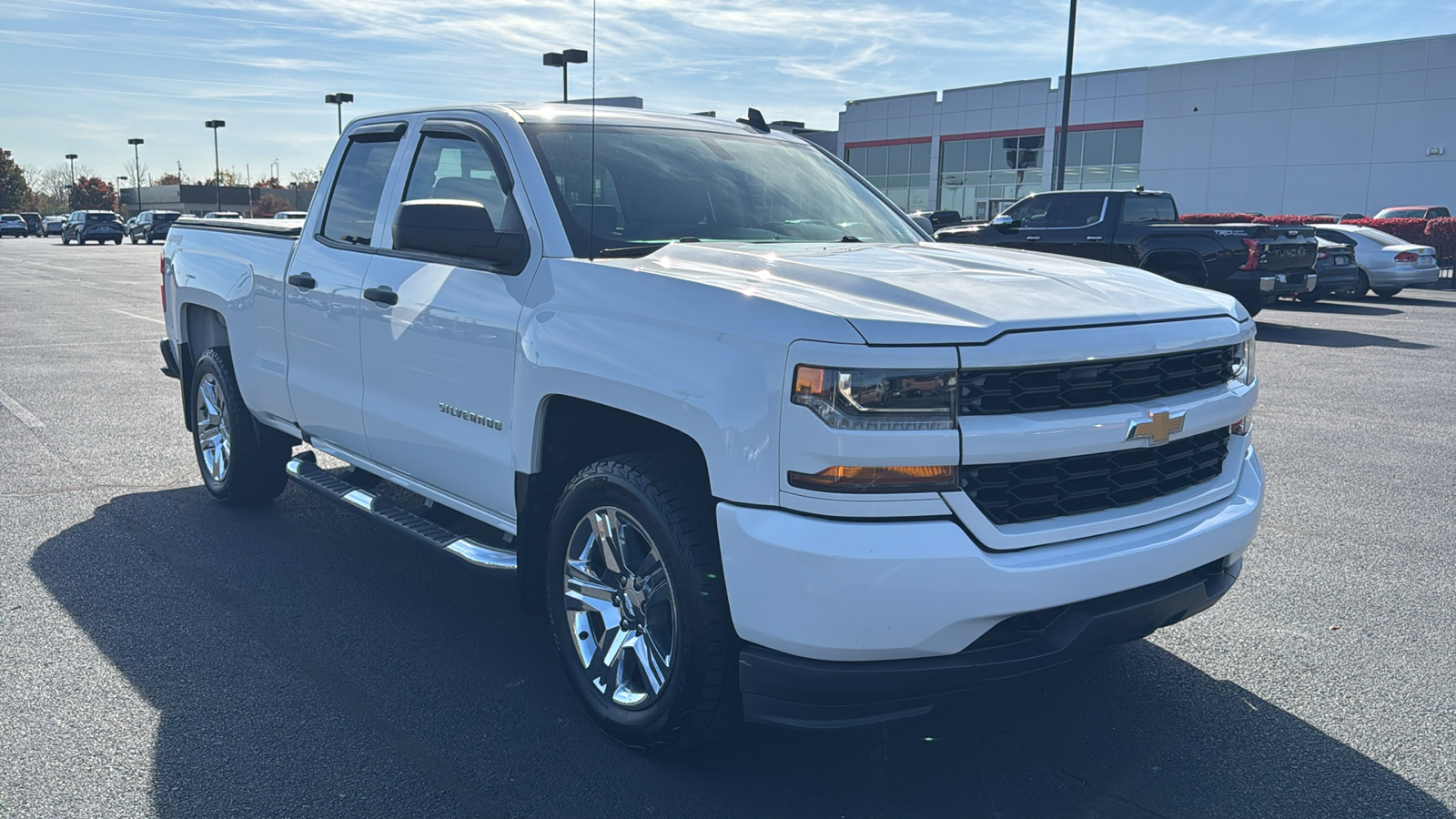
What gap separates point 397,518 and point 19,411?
6.22 m

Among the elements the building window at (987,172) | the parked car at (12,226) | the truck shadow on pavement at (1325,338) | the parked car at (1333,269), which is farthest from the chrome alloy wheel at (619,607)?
the parked car at (12,226)

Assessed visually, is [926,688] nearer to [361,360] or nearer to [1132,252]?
[361,360]

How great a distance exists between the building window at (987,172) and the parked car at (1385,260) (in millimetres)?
27737

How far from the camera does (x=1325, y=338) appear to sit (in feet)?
50.5

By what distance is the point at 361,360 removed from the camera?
4758mm

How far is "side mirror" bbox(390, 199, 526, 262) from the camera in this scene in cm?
381

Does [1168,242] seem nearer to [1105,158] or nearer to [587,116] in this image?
[587,116]

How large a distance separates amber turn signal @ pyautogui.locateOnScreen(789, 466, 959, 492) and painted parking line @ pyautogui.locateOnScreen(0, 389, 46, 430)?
7.66 metres

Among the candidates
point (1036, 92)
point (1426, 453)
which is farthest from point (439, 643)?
point (1036, 92)

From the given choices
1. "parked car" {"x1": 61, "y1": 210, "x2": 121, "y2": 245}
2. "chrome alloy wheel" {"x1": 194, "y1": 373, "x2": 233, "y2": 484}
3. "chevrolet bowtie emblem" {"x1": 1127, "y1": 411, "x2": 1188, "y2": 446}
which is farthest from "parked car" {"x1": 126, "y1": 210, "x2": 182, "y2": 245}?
"chevrolet bowtie emblem" {"x1": 1127, "y1": 411, "x2": 1188, "y2": 446}

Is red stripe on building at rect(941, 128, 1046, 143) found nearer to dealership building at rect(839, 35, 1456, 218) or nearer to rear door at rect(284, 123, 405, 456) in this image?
dealership building at rect(839, 35, 1456, 218)

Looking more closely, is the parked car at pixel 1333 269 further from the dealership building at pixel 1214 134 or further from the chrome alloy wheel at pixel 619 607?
the dealership building at pixel 1214 134

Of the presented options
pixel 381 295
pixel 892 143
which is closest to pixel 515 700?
pixel 381 295

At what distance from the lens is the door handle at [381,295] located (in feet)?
14.7
